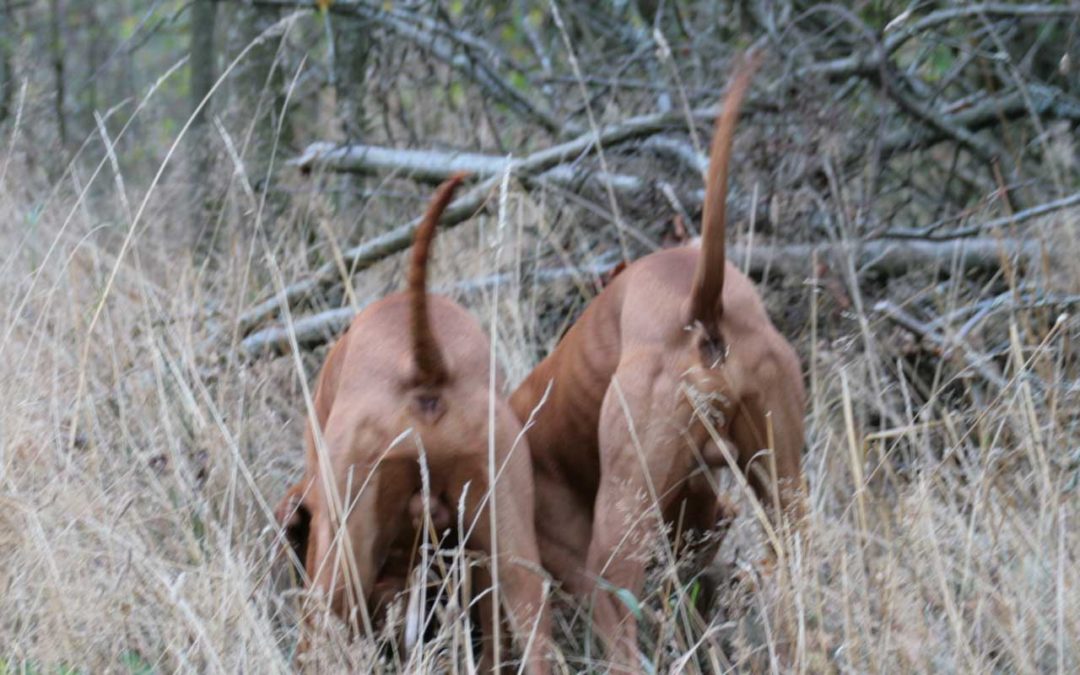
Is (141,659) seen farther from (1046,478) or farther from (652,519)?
(1046,478)

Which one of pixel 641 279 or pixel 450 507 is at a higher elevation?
pixel 641 279

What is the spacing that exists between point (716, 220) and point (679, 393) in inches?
14.1

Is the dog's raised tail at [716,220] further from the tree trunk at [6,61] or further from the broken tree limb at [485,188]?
the tree trunk at [6,61]

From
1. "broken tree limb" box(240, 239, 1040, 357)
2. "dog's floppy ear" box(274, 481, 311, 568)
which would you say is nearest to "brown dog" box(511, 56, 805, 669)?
"dog's floppy ear" box(274, 481, 311, 568)

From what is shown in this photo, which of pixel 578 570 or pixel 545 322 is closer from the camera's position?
pixel 578 570

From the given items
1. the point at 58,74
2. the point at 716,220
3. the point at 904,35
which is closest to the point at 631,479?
the point at 716,220

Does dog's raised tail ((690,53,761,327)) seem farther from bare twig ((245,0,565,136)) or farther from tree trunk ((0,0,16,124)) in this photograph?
tree trunk ((0,0,16,124))

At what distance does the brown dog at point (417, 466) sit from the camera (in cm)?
265

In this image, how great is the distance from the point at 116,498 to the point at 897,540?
1.77 meters

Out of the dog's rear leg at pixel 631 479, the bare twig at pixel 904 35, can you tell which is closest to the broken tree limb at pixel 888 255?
the bare twig at pixel 904 35

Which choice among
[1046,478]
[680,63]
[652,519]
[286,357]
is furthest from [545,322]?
[1046,478]

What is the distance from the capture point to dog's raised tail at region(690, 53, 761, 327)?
252cm

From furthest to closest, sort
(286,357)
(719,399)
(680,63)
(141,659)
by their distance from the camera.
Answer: (680,63), (286,357), (141,659), (719,399)

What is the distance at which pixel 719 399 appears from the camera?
8.80 ft
